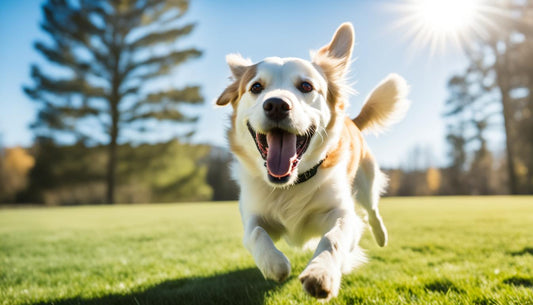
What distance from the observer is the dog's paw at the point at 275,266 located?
2139mm

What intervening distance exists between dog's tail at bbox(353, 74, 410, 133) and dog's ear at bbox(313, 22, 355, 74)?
167 cm

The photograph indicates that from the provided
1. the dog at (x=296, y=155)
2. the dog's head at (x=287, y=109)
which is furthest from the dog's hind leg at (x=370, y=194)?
the dog's head at (x=287, y=109)

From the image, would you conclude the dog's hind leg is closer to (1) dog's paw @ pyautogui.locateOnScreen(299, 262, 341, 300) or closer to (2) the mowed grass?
(2) the mowed grass

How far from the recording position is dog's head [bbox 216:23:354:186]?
264 centimetres

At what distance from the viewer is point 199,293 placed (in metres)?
2.79

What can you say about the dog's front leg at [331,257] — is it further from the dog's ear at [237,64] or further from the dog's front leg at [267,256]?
the dog's ear at [237,64]

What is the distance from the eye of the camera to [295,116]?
103 inches

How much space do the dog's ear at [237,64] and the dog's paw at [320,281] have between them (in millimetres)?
2146

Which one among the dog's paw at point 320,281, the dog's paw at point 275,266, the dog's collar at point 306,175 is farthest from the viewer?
the dog's collar at point 306,175

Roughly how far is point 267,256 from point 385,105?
135 inches

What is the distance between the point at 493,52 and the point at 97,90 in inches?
1020

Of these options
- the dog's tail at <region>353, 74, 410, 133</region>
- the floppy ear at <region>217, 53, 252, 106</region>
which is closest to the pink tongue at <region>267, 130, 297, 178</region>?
the floppy ear at <region>217, 53, 252, 106</region>

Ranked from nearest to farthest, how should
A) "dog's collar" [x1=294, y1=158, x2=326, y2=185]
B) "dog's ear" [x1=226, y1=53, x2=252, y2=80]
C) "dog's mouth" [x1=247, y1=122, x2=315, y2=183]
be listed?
"dog's mouth" [x1=247, y1=122, x2=315, y2=183], "dog's collar" [x1=294, y1=158, x2=326, y2=185], "dog's ear" [x1=226, y1=53, x2=252, y2=80]

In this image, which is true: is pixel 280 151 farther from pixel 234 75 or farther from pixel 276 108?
pixel 234 75
